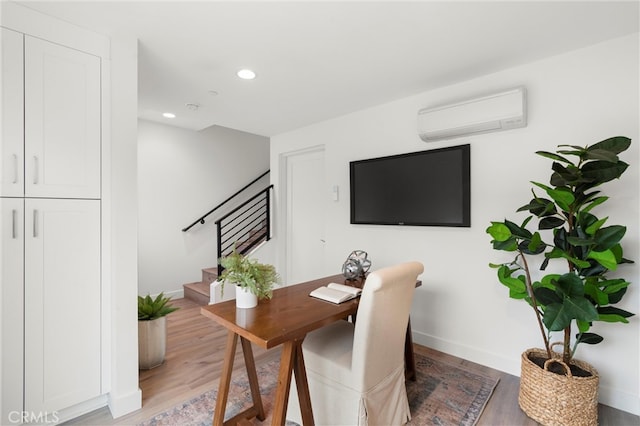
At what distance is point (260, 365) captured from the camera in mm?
2436

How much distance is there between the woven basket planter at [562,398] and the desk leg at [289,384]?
136cm

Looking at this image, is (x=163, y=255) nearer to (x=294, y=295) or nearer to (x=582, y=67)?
(x=294, y=295)

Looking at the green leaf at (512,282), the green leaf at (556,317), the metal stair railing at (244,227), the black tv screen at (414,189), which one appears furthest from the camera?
the metal stair railing at (244,227)

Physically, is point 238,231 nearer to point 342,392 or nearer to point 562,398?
point 342,392

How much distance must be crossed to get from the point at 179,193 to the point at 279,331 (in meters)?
3.63

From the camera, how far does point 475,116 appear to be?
2279 mm

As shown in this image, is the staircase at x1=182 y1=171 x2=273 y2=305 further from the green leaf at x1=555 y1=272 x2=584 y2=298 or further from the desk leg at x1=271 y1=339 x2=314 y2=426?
the green leaf at x1=555 y1=272 x2=584 y2=298

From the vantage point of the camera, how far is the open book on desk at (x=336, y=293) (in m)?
1.78

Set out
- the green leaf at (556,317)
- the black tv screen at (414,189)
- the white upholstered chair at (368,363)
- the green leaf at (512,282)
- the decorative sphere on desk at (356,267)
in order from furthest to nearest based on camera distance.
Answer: the black tv screen at (414,189), the decorative sphere on desk at (356,267), the green leaf at (512,282), the green leaf at (556,317), the white upholstered chair at (368,363)

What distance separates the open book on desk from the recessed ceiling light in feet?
5.76

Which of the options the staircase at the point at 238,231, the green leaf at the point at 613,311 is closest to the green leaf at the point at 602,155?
the green leaf at the point at 613,311

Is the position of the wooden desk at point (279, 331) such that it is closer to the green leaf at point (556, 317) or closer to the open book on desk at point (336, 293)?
the open book on desk at point (336, 293)

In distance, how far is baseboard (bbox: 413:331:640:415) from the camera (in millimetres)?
1872

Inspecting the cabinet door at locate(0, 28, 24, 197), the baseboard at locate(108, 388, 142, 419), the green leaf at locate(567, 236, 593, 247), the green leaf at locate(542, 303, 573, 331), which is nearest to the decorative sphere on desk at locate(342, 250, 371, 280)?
the green leaf at locate(542, 303, 573, 331)
